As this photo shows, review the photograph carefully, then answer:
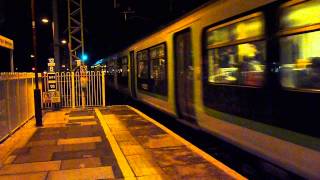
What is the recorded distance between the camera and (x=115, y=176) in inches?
264

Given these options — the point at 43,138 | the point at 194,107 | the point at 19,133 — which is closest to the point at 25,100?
the point at 19,133

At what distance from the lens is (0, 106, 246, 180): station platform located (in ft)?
22.5

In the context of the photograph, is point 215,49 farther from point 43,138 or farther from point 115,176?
point 43,138

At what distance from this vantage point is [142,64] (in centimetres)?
1723

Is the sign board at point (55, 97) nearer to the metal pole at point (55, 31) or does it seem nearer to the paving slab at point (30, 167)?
the metal pole at point (55, 31)

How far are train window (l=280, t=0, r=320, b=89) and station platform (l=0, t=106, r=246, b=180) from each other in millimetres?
1753

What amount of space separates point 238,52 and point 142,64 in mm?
10064

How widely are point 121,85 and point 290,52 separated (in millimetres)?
18815

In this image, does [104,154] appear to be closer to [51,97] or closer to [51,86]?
[51,97]

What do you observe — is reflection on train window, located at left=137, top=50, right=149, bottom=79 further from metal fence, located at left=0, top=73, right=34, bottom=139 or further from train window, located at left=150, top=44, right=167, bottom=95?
metal fence, located at left=0, top=73, right=34, bottom=139

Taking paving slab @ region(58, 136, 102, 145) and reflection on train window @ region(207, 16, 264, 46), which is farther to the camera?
paving slab @ region(58, 136, 102, 145)

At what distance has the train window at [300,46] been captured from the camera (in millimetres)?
5117

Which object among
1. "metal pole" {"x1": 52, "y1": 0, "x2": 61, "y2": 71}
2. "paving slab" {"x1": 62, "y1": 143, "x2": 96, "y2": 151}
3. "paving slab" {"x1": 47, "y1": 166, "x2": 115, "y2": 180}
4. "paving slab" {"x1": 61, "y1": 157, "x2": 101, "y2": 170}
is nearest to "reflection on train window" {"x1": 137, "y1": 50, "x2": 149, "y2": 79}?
"metal pole" {"x1": 52, "y1": 0, "x2": 61, "y2": 71}

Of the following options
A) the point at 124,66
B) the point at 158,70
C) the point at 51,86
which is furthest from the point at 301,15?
the point at 124,66
